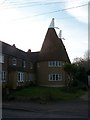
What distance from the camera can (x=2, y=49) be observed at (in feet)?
149

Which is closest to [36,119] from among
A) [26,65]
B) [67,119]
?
[67,119]

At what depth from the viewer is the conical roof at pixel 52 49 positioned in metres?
55.4

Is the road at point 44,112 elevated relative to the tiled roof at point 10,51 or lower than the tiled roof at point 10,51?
lower

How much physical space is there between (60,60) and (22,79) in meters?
9.06

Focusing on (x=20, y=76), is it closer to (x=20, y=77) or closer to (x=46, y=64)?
(x=20, y=77)

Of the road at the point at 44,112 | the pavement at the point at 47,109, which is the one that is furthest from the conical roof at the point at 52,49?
the road at the point at 44,112

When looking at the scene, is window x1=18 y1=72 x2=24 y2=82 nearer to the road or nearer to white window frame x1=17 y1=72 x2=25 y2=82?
white window frame x1=17 y1=72 x2=25 y2=82

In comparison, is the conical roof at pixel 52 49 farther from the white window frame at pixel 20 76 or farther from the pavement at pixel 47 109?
the pavement at pixel 47 109

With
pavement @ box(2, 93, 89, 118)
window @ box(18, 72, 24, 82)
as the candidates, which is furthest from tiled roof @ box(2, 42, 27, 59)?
pavement @ box(2, 93, 89, 118)

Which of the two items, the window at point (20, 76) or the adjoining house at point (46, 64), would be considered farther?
the adjoining house at point (46, 64)

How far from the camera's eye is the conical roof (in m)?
55.4

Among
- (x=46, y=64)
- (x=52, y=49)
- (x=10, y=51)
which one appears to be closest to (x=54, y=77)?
(x=46, y=64)

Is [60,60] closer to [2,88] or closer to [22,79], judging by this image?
[22,79]

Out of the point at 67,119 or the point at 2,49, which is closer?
the point at 67,119
